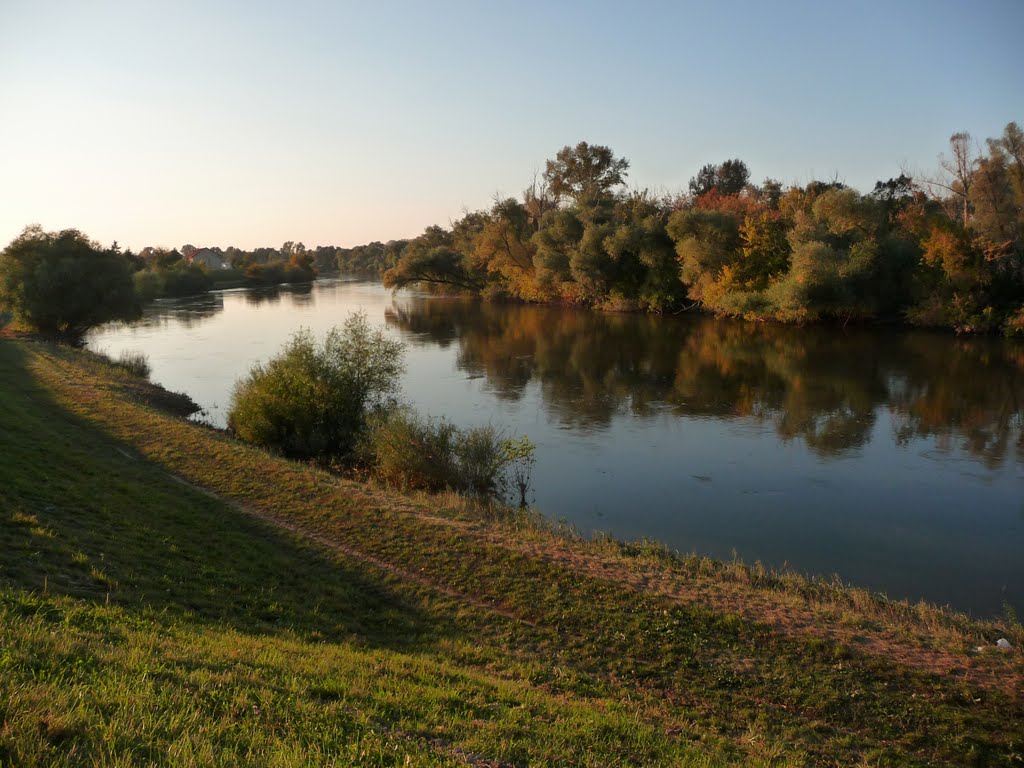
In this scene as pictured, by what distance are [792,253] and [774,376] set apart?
67.1ft

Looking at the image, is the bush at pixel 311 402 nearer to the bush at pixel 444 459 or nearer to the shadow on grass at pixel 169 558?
the bush at pixel 444 459

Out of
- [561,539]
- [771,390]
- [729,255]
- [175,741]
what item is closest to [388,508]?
[561,539]

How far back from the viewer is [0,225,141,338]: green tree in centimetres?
3750

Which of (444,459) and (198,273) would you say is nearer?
(444,459)

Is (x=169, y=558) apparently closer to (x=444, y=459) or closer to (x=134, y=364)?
(x=444, y=459)

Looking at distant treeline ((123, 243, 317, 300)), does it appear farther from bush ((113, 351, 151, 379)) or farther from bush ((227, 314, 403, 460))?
bush ((227, 314, 403, 460))

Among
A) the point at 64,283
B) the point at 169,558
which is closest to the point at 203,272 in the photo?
the point at 64,283

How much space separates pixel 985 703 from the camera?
23.9ft

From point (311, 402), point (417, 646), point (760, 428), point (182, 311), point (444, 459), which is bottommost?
point (760, 428)

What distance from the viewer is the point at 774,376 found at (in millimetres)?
31750

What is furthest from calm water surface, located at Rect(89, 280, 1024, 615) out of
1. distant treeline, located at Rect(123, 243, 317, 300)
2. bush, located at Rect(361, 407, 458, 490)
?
distant treeline, located at Rect(123, 243, 317, 300)

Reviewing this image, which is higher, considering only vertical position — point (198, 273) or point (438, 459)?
point (198, 273)

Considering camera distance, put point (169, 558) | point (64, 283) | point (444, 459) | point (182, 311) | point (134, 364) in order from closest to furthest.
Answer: point (169, 558)
point (444, 459)
point (134, 364)
point (64, 283)
point (182, 311)

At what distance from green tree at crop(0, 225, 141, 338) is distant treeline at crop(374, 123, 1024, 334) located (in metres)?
37.4
